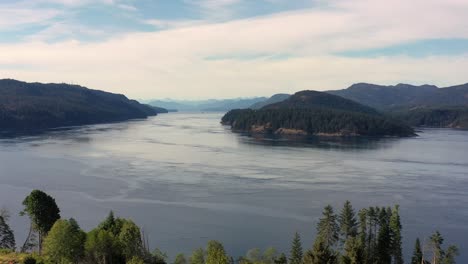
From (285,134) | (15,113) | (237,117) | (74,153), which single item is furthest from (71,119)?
(74,153)

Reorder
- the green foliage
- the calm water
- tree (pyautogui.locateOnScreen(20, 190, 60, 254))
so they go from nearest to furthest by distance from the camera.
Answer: the green foliage < tree (pyautogui.locateOnScreen(20, 190, 60, 254)) < the calm water

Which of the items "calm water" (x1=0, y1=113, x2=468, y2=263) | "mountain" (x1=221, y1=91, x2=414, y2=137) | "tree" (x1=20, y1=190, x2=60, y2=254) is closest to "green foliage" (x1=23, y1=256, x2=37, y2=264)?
"tree" (x1=20, y1=190, x2=60, y2=254)

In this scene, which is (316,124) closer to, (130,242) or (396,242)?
(396,242)

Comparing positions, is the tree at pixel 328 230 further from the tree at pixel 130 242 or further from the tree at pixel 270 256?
the tree at pixel 130 242

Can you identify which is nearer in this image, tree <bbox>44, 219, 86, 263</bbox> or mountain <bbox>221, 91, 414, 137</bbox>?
tree <bbox>44, 219, 86, 263</bbox>

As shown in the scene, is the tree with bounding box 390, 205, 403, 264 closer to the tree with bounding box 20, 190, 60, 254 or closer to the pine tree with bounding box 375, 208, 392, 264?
the pine tree with bounding box 375, 208, 392, 264

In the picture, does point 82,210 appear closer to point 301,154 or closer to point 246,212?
point 246,212
